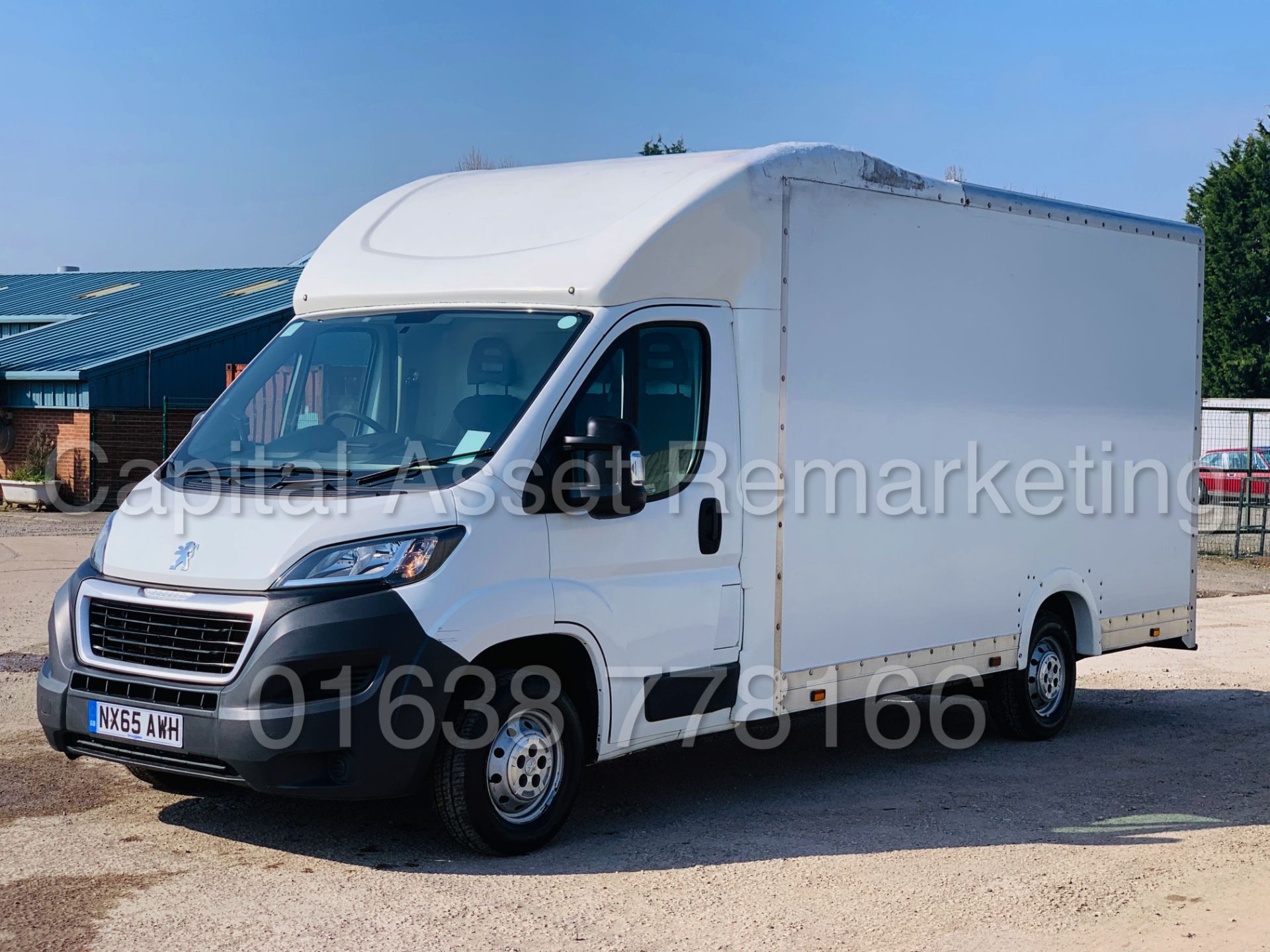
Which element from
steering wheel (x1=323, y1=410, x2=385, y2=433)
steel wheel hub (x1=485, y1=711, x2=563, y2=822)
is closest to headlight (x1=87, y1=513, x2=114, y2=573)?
steering wheel (x1=323, y1=410, x2=385, y2=433)

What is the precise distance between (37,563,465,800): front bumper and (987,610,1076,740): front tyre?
14.6ft

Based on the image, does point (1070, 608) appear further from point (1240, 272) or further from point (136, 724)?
point (1240, 272)

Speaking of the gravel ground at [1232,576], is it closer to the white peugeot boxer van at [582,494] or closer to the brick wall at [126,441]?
the white peugeot boxer van at [582,494]

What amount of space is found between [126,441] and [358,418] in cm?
2381

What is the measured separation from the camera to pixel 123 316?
34969mm

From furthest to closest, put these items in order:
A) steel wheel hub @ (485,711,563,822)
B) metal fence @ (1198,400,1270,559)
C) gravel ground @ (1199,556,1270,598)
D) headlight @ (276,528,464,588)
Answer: metal fence @ (1198,400,1270,559)
gravel ground @ (1199,556,1270,598)
steel wheel hub @ (485,711,563,822)
headlight @ (276,528,464,588)

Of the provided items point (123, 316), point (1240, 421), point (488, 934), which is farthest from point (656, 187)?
point (1240, 421)

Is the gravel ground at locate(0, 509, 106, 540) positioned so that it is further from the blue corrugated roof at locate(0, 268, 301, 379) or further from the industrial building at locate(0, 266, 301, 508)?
the blue corrugated roof at locate(0, 268, 301, 379)

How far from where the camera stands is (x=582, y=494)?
6566mm

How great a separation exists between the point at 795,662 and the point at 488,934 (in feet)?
8.33

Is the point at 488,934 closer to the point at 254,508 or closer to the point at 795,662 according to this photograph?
the point at 254,508

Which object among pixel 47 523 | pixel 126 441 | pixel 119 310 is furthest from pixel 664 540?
pixel 119 310

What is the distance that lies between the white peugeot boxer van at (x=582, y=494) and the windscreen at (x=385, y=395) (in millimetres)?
18

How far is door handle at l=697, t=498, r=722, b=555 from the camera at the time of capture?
23.4 feet
